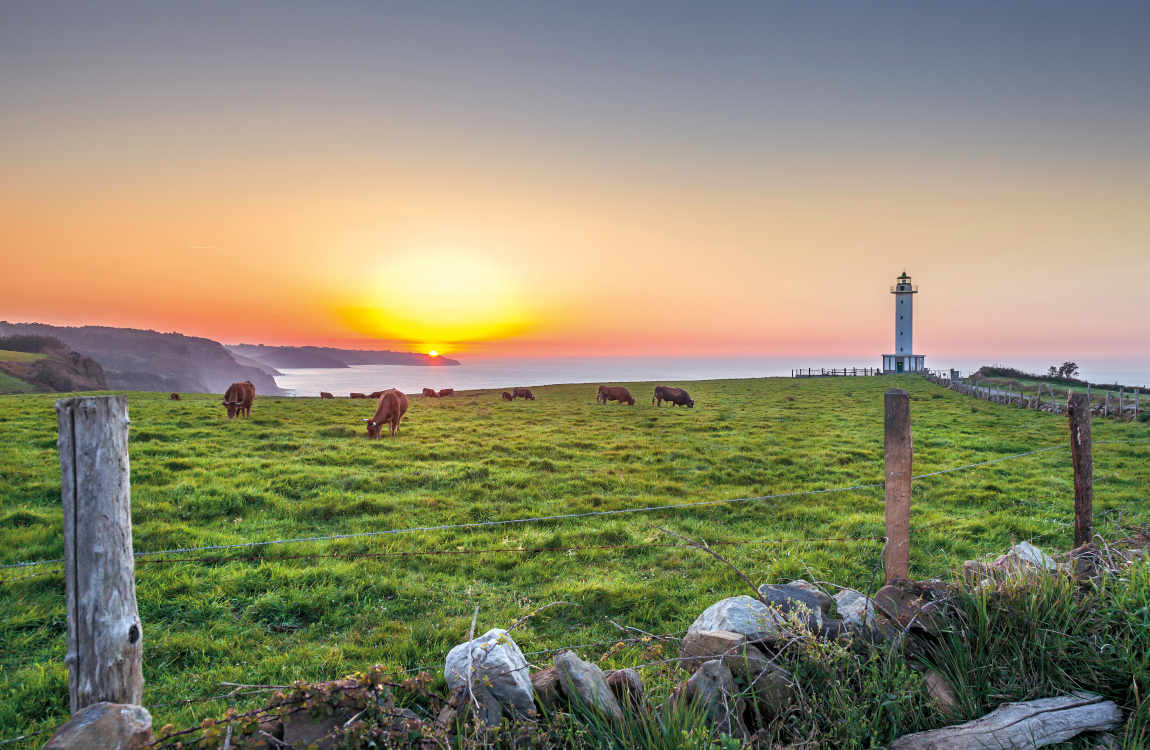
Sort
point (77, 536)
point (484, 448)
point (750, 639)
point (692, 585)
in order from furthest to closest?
point (484, 448) < point (692, 585) < point (750, 639) < point (77, 536)

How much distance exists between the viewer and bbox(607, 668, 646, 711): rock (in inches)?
129

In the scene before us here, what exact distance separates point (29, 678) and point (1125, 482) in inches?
682

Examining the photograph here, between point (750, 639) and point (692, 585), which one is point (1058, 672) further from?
point (692, 585)

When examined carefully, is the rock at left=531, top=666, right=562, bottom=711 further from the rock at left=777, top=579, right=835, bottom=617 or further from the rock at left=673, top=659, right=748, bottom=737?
the rock at left=777, top=579, right=835, bottom=617

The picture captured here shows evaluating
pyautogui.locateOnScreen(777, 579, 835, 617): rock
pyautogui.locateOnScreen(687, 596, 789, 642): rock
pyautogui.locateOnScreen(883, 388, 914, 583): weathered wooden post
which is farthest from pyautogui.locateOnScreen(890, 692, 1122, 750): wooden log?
pyautogui.locateOnScreen(883, 388, 914, 583): weathered wooden post

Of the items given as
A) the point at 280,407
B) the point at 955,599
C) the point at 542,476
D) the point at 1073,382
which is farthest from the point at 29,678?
the point at 1073,382

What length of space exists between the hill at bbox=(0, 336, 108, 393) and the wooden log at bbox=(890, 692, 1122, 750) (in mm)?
64436

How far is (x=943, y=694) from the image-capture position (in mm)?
3436

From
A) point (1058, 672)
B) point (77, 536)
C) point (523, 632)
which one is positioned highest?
point (77, 536)

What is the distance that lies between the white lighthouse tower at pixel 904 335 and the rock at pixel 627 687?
289ft

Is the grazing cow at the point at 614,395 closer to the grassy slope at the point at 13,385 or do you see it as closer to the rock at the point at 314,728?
the rock at the point at 314,728

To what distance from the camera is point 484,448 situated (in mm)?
15531

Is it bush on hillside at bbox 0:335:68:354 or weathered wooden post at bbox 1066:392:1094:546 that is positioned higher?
bush on hillside at bbox 0:335:68:354

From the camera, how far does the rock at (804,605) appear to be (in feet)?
12.3
